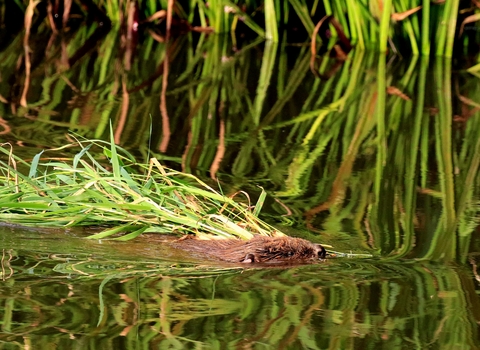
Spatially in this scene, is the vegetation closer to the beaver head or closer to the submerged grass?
the submerged grass

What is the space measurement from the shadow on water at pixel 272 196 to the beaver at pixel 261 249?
0.20ft

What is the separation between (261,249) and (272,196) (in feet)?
2.96

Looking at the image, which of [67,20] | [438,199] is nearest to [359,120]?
[438,199]

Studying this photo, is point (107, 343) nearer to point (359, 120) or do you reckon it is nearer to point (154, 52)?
point (359, 120)

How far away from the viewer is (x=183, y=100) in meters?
6.19

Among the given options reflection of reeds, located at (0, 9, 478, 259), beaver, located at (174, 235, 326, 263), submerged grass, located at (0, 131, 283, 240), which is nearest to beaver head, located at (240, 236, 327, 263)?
beaver, located at (174, 235, 326, 263)

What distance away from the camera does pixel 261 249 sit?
300cm

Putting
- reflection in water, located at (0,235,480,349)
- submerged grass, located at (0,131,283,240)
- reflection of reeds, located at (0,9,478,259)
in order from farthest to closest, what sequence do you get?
reflection of reeds, located at (0,9,478,259)
submerged grass, located at (0,131,283,240)
reflection in water, located at (0,235,480,349)

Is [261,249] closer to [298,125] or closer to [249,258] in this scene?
[249,258]

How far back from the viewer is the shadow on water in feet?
8.27

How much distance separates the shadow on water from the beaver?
2.4 inches

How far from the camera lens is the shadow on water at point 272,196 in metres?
2.52

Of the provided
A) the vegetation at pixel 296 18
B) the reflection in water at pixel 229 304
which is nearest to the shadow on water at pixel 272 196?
the reflection in water at pixel 229 304

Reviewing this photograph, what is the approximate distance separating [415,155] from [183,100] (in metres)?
1.90
